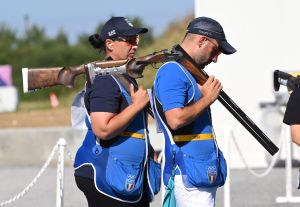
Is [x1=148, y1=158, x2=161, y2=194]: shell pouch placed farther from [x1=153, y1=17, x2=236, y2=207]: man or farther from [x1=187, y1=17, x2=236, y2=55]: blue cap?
[x1=187, y1=17, x2=236, y2=55]: blue cap

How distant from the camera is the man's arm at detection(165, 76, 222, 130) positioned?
584cm

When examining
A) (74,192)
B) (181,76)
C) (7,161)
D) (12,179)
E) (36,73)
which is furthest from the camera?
(7,161)

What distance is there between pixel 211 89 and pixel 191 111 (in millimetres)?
225

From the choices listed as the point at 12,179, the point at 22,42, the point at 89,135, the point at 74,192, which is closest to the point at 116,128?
the point at 89,135

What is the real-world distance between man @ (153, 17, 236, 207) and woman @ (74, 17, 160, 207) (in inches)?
6.6

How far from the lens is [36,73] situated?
6.39 meters

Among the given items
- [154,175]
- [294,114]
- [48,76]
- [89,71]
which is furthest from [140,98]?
[294,114]

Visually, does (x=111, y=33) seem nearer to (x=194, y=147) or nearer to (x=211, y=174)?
(x=194, y=147)

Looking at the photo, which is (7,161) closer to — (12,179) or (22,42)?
(12,179)

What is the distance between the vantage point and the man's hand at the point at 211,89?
5.93 metres

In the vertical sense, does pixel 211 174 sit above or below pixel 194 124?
below

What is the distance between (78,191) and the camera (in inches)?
493

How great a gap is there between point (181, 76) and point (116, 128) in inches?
20.1

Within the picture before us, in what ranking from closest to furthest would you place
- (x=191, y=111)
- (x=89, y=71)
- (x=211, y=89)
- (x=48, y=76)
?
(x=191, y=111) → (x=211, y=89) → (x=89, y=71) → (x=48, y=76)
